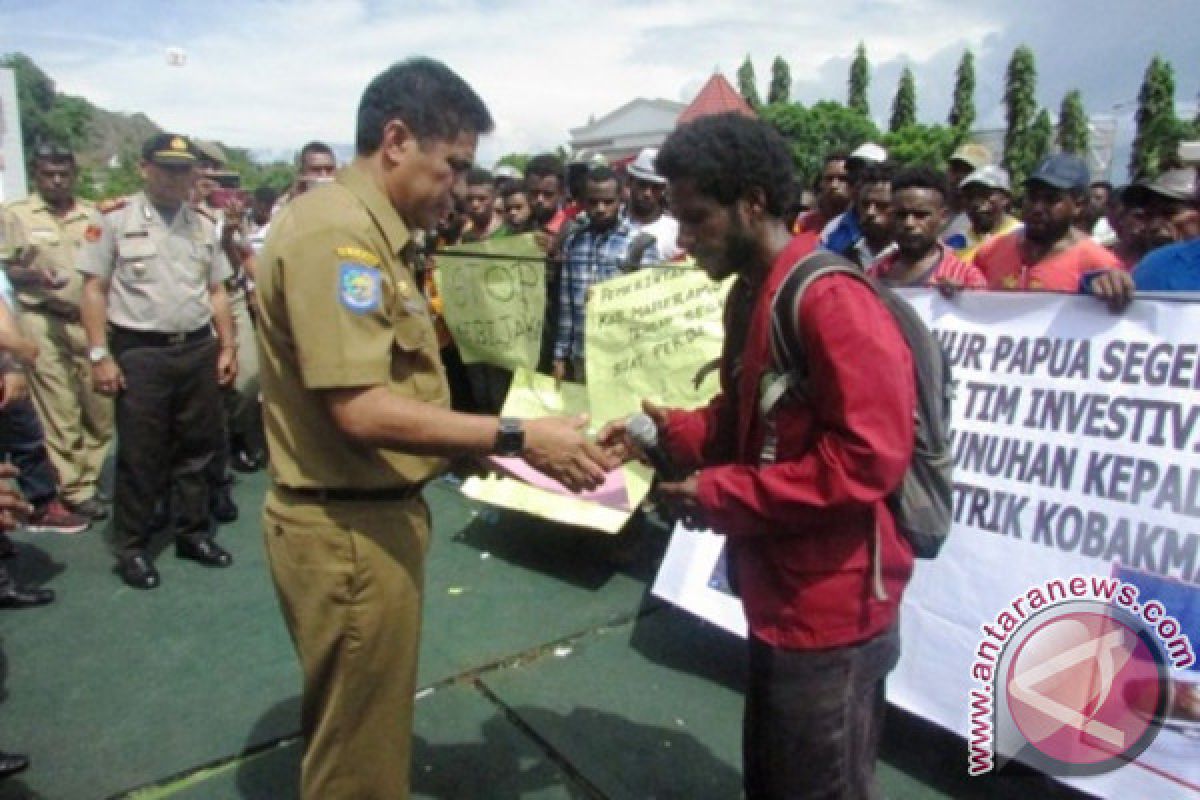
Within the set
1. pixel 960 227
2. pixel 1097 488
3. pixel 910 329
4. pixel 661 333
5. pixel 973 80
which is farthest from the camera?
pixel 973 80

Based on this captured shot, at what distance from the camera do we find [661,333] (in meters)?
4.38

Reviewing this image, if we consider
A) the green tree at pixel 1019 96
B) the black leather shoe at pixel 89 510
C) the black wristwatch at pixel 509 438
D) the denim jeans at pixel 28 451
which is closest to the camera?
the black wristwatch at pixel 509 438

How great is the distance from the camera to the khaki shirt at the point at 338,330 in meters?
1.71

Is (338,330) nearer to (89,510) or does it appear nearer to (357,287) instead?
(357,287)

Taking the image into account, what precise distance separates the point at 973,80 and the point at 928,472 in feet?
234

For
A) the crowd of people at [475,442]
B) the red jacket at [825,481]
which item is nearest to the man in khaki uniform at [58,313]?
the crowd of people at [475,442]

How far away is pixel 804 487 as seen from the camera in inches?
63.6

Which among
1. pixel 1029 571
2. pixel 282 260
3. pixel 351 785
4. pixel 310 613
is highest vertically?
pixel 282 260

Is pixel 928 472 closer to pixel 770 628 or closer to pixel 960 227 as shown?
pixel 770 628

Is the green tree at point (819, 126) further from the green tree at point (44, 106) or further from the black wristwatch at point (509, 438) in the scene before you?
the black wristwatch at point (509, 438)

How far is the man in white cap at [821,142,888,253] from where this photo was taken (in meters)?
4.76

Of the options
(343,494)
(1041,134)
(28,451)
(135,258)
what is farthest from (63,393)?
(1041,134)

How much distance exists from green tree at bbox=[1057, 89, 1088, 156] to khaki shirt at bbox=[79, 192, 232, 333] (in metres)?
57.0

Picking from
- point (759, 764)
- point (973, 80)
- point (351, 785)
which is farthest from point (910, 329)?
point (973, 80)
